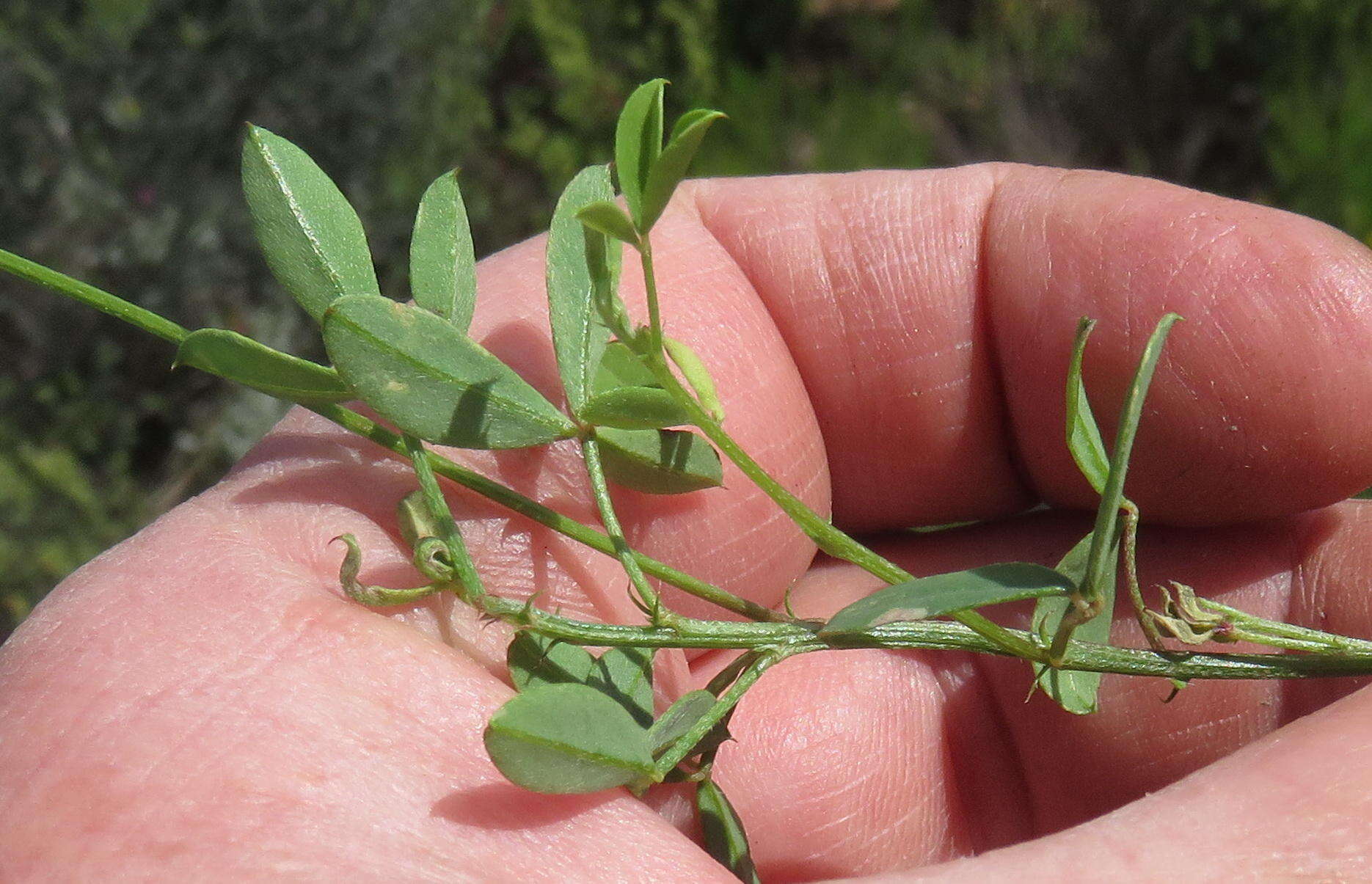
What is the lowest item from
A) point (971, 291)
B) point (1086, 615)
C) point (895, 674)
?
point (895, 674)

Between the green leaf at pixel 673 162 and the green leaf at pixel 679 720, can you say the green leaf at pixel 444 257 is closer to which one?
the green leaf at pixel 673 162

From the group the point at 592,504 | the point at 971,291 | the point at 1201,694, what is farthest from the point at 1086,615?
the point at 971,291

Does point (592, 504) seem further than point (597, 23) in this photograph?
No

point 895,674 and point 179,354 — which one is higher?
point 179,354

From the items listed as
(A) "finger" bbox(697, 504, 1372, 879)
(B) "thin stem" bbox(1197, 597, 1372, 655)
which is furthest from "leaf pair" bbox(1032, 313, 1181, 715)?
(A) "finger" bbox(697, 504, 1372, 879)

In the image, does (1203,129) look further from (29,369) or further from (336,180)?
(29,369)

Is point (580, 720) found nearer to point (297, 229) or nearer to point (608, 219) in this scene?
point (608, 219)

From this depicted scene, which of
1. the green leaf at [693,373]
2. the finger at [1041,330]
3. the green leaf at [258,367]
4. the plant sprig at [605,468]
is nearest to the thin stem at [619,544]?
the plant sprig at [605,468]

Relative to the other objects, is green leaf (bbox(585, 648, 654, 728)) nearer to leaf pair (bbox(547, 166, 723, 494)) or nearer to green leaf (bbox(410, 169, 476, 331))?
leaf pair (bbox(547, 166, 723, 494))
